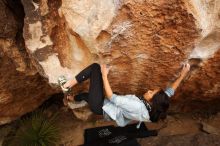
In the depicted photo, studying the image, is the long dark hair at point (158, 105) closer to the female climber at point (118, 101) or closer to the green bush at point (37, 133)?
the female climber at point (118, 101)

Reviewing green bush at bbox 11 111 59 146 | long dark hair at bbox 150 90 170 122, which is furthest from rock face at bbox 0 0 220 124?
green bush at bbox 11 111 59 146

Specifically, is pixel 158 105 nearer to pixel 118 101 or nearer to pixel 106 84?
pixel 118 101

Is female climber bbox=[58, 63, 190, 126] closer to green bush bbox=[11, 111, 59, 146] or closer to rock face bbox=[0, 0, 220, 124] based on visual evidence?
rock face bbox=[0, 0, 220, 124]

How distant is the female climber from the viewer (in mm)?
5031

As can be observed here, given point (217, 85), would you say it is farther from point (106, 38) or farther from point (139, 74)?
point (106, 38)

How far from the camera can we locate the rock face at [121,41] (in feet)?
16.2

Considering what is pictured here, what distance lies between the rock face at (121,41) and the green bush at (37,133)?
1.08m

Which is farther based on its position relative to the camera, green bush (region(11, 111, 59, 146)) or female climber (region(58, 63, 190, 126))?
green bush (region(11, 111, 59, 146))

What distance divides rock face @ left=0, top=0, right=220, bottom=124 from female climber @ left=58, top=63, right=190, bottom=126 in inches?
12.9

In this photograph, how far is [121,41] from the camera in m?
5.19

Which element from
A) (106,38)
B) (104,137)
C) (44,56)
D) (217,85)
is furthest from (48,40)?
(217,85)

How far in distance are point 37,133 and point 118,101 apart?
104 inches

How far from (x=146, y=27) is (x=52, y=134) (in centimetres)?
323

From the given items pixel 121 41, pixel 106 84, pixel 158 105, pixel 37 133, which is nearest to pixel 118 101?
pixel 106 84
